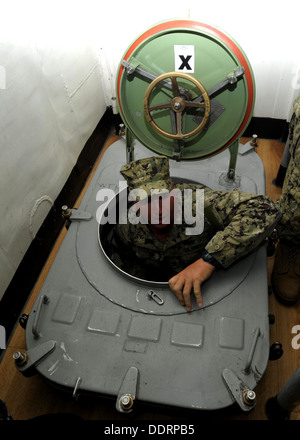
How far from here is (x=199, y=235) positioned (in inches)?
53.4

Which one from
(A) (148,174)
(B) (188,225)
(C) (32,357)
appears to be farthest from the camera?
(B) (188,225)

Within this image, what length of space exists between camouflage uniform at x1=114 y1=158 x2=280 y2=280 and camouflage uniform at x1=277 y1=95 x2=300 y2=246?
0.80ft

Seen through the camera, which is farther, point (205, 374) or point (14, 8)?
point (14, 8)

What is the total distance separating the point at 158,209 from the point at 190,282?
27 centimetres

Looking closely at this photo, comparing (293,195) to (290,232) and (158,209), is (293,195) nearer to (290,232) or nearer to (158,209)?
(290,232)

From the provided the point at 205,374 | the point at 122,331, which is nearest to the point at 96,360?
the point at 122,331

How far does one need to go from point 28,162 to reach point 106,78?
107 centimetres

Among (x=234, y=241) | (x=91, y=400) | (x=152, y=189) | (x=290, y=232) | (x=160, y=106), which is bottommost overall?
(x=91, y=400)

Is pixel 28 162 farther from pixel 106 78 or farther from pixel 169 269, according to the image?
pixel 106 78

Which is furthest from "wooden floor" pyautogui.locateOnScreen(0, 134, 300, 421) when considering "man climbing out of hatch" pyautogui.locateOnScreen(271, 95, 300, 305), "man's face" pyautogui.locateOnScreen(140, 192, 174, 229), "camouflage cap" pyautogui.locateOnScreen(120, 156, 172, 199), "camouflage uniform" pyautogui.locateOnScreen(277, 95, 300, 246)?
"camouflage cap" pyautogui.locateOnScreen(120, 156, 172, 199)

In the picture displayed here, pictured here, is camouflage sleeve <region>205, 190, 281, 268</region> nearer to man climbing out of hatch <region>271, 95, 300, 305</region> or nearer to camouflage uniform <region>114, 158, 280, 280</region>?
camouflage uniform <region>114, 158, 280, 280</region>

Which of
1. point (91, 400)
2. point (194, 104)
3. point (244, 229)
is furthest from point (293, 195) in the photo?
point (91, 400)

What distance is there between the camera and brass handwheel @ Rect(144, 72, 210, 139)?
1166mm

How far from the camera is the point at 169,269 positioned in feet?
4.98
